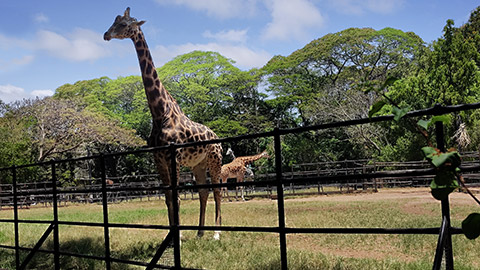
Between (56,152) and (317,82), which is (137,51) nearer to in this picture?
(56,152)

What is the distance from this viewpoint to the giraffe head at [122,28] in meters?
6.75

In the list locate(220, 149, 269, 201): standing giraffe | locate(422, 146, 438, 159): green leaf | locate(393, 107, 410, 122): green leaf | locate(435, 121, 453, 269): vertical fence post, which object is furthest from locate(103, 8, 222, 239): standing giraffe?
locate(220, 149, 269, 201): standing giraffe

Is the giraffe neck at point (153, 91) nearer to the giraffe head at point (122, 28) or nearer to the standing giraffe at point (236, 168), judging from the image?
the giraffe head at point (122, 28)

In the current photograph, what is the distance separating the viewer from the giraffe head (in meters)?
6.75

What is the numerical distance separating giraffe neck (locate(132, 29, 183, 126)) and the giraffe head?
0.14 m

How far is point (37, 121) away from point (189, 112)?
9.36m

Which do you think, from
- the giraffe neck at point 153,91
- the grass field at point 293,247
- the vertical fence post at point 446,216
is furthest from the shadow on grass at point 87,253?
the vertical fence post at point 446,216

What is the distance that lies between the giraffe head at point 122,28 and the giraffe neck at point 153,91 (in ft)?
0.47

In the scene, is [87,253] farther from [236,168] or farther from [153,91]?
[236,168]

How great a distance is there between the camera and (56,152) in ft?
68.9

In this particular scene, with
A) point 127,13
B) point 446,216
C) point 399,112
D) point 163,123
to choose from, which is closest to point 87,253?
point 163,123

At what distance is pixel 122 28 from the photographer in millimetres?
6742

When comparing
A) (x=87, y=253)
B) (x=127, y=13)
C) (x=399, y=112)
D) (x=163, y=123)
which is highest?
(x=127, y=13)

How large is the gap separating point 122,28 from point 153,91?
43.1 inches
